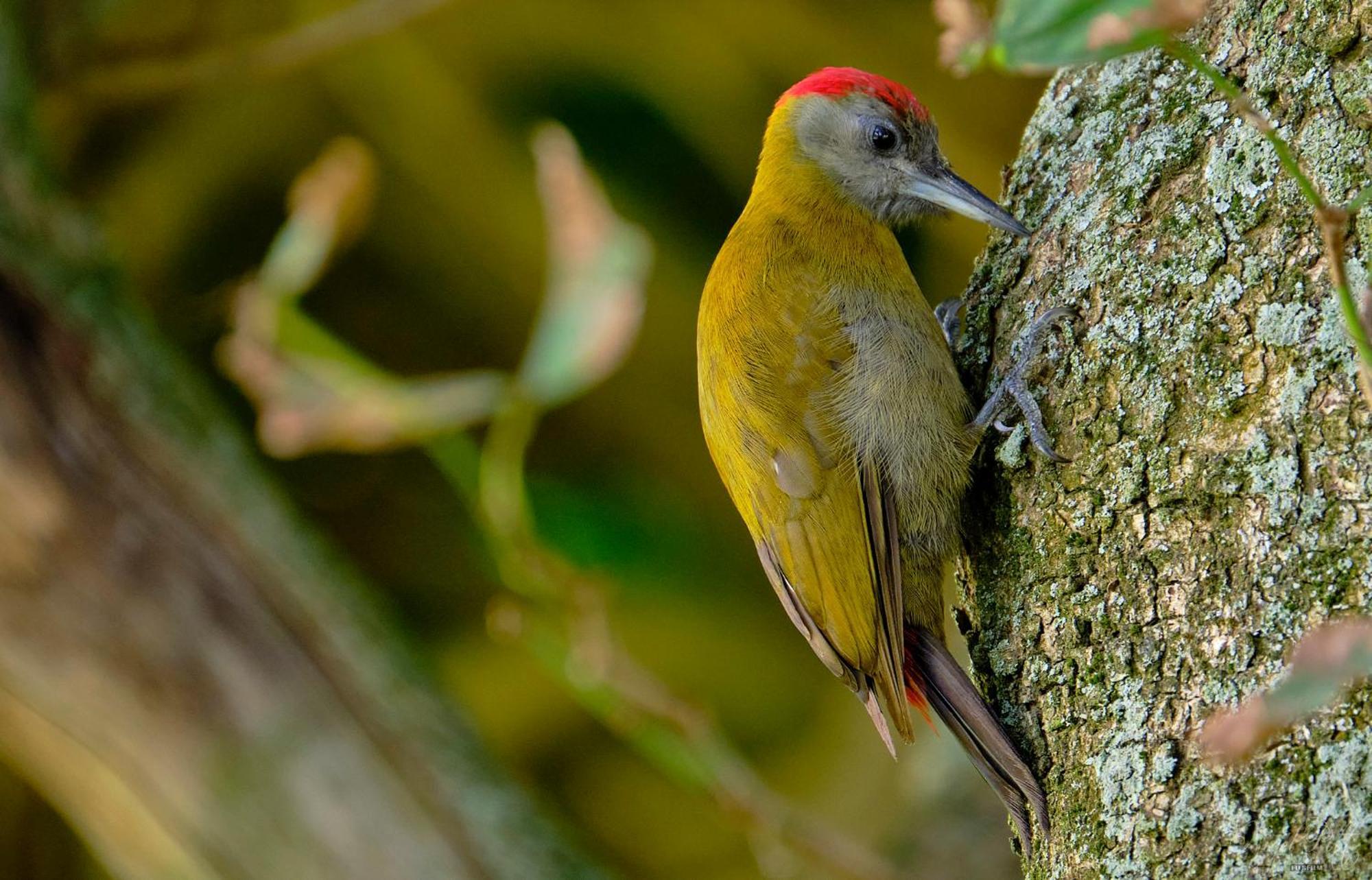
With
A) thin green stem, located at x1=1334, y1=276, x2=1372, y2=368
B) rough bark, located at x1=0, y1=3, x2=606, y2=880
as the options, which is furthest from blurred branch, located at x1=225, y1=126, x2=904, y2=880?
thin green stem, located at x1=1334, y1=276, x2=1372, y2=368

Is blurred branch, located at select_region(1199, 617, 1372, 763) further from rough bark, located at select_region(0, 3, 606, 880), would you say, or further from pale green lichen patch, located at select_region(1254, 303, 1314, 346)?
rough bark, located at select_region(0, 3, 606, 880)

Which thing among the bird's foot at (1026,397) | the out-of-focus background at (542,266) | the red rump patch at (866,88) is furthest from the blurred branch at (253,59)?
the bird's foot at (1026,397)

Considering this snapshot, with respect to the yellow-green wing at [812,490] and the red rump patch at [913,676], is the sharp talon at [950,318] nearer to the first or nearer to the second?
the yellow-green wing at [812,490]

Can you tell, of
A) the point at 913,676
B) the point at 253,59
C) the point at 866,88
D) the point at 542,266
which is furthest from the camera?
the point at 542,266

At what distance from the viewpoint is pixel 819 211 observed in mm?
2107

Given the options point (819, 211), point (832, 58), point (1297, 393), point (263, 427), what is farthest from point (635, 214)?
point (1297, 393)

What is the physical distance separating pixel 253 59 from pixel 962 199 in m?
2.28

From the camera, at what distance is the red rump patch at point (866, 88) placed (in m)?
2.18

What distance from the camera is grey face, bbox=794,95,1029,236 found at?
216cm

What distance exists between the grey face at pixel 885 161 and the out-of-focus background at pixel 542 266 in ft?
4.65

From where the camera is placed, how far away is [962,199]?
2.00 m

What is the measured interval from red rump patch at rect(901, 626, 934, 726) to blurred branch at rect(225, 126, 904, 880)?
0.94 metres

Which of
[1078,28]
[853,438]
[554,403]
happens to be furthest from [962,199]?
[554,403]

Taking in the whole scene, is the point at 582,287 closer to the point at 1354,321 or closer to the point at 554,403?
the point at 554,403
